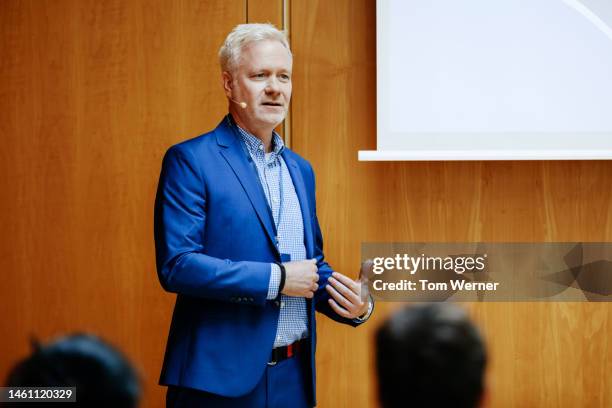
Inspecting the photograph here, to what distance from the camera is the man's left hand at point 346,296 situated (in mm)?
1827

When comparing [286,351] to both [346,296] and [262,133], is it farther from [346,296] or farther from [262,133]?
[262,133]

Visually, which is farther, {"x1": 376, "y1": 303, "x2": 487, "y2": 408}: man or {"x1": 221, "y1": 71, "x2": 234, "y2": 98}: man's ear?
{"x1": 221, "y1": 71, "x2": 234, "y2": 98}: man's ear

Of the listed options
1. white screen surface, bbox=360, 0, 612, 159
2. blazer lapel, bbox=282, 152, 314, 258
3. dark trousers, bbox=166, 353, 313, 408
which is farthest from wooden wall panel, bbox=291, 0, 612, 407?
dark trousers, bbox=166, 353, 313, 408

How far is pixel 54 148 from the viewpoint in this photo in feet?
9.75

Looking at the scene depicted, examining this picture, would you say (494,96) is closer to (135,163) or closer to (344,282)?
(344,282)

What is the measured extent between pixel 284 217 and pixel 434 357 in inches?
53.7

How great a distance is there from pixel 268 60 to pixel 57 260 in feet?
5.19

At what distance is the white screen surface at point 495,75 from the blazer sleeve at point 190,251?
110 centimetres

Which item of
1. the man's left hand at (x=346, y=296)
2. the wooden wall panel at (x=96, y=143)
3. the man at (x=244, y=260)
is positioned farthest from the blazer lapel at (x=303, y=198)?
the wooden wall panel at (x=96, y=143)

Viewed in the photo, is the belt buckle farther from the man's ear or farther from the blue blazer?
the man's ear

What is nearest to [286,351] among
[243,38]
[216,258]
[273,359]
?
[273,359]

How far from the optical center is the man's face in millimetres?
1910

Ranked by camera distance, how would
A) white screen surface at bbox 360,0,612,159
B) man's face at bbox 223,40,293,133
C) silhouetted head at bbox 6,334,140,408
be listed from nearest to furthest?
silhouetted head at bbox 6,334,140,408
man's face at bbox 223,40,293,133
white screen surface at bbox 360,0,612,159

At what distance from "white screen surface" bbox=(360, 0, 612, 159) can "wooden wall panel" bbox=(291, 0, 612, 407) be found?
21 cm
